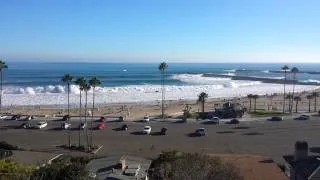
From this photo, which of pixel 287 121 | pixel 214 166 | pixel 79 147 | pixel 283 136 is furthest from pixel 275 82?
pixel 214 166

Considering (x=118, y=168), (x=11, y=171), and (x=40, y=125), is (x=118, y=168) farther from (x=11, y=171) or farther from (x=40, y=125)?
(x=40, y=125)

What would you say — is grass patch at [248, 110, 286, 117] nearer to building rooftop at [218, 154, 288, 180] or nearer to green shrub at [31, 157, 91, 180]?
building rooftop at [218, 154, 288, 180]

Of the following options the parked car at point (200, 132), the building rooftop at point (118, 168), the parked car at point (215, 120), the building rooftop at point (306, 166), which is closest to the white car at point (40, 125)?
the parked car at point (200, 132)

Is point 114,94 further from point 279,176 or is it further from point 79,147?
point 279,176

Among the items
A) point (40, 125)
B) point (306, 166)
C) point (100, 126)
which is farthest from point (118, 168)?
point (40, 125)

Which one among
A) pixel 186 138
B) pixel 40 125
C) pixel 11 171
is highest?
pixel 11 171

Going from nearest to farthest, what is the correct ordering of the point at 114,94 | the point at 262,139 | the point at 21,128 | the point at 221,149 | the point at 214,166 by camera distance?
1. the point at 214,166
2. the point at 221,149
3. the point at 262,139
4. the point at 21,128
5. the point at 114,94

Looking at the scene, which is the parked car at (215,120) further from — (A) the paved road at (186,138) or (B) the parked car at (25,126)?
(B) the parked car at (25,126)

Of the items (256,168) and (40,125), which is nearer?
(256,168)

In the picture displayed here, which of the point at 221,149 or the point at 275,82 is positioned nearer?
the point at 221,149
